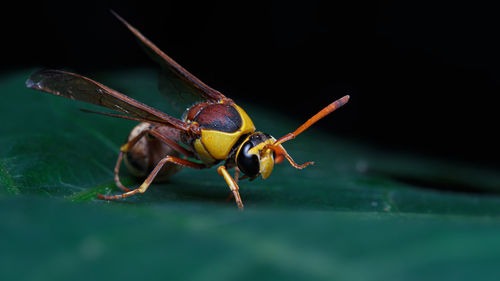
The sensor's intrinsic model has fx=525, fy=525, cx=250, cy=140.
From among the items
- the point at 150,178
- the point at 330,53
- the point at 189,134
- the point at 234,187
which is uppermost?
the point at 330,53

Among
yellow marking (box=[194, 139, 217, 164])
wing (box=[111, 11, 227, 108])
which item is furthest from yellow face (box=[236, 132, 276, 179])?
wing (box=[111, 11, 227, 108])

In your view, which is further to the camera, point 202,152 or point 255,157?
point 202,152

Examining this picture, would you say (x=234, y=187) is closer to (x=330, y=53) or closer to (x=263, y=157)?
(x=263, y=157)

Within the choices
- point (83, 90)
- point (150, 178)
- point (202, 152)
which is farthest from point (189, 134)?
Result: point (83, 90)

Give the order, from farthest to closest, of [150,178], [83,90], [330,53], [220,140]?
[330,53] < [220,140] < [150,178] < [83,90]

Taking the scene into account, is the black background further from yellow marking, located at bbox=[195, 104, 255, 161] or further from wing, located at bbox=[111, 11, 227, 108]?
yellow marking, located at bbox=[195, 104, 255, 161]

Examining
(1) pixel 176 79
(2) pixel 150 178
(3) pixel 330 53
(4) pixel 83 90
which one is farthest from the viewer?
(3) pixel 330 53
